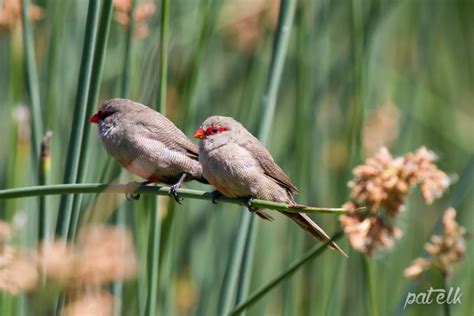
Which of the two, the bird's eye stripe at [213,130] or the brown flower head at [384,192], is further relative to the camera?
the bird's eye stripe at [213,130]

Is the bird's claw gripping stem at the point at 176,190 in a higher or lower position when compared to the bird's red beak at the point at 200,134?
lower

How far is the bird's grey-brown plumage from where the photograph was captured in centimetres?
347

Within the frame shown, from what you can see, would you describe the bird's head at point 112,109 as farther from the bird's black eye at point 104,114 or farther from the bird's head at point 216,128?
the bird's head at point 216,128

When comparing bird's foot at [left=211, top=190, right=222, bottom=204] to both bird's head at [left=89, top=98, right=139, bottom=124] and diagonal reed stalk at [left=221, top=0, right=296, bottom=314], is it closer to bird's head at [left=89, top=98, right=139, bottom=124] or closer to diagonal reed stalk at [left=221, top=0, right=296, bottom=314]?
diagonal reed stalk at [left=221, top=0, right=296, bottom=314]

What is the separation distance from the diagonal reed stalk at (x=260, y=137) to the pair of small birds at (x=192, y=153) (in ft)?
1.29

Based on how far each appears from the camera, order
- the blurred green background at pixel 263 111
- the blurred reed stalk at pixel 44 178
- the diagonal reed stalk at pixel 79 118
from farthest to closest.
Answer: the blurred green background at pixel 263 111, the blurred reed stalk at pixel 44 178, the diagonal reed stalk at pixel 79 118

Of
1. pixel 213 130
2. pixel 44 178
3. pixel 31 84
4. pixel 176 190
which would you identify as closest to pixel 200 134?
pixel 213 130

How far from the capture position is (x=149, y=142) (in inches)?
140

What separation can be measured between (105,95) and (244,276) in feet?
5.44

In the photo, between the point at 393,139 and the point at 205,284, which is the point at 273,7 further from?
the point at 205,284

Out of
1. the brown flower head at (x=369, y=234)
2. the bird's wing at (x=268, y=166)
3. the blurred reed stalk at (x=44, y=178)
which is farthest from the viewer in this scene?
the bird's wing at (x=268, y=166)

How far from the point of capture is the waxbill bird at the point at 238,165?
3.31m

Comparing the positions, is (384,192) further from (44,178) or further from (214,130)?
(214,130)

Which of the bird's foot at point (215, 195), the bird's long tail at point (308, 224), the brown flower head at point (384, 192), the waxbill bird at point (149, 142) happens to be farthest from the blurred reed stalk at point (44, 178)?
the brown flower head at point (384, 192)
